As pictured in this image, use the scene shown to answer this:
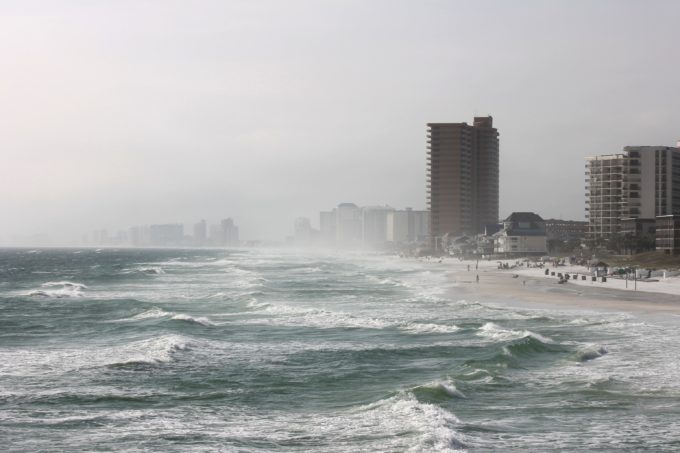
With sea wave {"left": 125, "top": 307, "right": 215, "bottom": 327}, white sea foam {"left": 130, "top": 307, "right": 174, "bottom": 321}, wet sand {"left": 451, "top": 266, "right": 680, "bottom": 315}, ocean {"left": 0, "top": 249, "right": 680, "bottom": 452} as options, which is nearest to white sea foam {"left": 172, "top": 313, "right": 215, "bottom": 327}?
sea wave {"left": 125, "top": 307, "right": 215, "bottom": 327}

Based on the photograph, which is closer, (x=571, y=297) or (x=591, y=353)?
(x=591, y=353)

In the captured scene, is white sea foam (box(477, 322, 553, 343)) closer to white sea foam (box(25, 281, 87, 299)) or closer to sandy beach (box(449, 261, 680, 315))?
sandy beach (box(449, 261, 680, 315))

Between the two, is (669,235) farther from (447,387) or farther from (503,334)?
(447,387)

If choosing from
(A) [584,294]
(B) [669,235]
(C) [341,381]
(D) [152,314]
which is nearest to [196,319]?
(D) [152,314]

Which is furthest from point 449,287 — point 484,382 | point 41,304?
point 484,382

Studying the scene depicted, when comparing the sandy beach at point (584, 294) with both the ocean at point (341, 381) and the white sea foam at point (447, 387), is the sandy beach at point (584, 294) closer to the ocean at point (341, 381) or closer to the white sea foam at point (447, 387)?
the ocean at point (341, 381)

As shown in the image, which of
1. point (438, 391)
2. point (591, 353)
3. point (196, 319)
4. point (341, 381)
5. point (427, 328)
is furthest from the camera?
point (196, 319)

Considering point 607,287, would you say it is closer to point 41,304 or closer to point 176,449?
point 41,304
